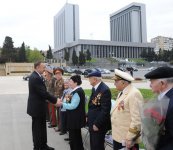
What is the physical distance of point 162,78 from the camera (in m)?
2.70

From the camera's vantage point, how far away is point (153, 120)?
260 cm

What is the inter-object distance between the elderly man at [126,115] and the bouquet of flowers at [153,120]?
1.06m

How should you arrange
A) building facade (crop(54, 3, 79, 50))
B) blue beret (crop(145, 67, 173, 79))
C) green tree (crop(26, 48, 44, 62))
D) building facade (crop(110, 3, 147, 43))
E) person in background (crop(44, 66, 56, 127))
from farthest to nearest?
1. building facade (crop(110, 3, 147, 43))
2. building facade (crop(54, 3, 79, 50))
3. green tree (crop(26, 48, 44, 62))
4. person in background (crop(44, 66, 56, 127))
5. blue beret (crop(145, 67, 173, 79))

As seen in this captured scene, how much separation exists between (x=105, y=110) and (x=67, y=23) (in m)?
163

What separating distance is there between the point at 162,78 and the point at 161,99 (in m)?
0.21

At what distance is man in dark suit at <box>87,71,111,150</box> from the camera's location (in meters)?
4.82

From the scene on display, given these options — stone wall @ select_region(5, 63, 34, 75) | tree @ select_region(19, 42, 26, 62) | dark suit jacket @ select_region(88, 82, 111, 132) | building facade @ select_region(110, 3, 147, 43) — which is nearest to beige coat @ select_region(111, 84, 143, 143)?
dark suit jacket @ select_region(88, 82, 111, 132)

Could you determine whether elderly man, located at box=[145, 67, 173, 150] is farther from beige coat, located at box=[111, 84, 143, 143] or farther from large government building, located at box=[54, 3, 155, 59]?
large government building, located at box=[54, 3, 155, 59]

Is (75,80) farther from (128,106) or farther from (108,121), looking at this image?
(128,106)

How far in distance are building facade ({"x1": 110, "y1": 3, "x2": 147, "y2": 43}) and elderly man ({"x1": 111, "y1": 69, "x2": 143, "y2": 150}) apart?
565 feet

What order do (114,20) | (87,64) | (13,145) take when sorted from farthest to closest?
(114,20)
(87,64)
(13,145)

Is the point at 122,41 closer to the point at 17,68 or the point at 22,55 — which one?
the point at 22,55

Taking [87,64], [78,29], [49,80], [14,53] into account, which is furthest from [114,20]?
[49,80]

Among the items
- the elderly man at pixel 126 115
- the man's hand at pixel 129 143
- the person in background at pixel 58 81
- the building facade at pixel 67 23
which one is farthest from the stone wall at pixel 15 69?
the man's hand at pixel 129 143
